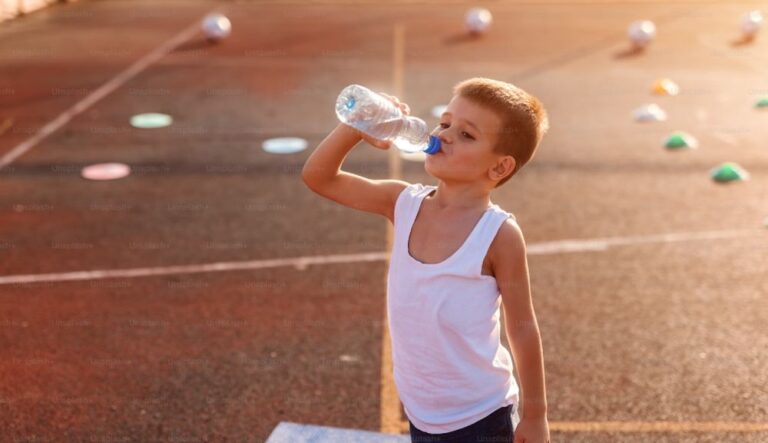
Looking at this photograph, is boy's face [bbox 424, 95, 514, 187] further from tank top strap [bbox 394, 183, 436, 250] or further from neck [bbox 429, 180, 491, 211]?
tank top strap [bbox 394, 183, 436, 250]

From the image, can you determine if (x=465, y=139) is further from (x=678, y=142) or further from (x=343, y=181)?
(x=678, y=142)

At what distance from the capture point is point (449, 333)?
288 cm

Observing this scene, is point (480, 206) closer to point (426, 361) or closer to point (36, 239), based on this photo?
point (426, 361)

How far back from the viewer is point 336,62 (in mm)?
15617

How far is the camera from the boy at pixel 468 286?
286 cm

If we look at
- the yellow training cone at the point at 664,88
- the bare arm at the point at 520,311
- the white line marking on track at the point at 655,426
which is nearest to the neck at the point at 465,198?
the bare arm at the point at 520,311

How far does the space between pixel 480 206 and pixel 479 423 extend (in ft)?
2.27

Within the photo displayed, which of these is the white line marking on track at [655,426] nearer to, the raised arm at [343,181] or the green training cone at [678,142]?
the raised arm at [343,181]

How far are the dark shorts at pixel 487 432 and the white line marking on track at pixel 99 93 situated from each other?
302 inches

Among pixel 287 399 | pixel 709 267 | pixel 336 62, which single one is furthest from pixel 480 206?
pixel 336 62

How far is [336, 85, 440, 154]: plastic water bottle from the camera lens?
2959 millimetres

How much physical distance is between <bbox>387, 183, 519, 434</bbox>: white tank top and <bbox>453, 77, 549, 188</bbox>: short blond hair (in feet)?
0.69

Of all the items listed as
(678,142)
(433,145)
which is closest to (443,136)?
(433,145)

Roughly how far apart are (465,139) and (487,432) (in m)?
0.94
